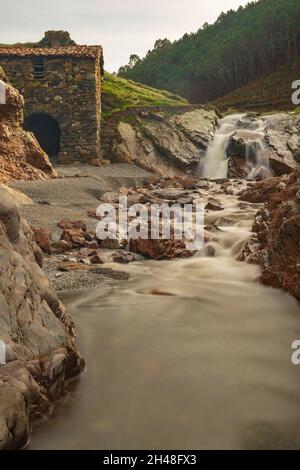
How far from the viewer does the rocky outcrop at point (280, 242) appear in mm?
6906

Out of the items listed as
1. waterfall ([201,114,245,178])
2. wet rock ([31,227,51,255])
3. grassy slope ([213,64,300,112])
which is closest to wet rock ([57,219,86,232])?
wet rock ([31,227,51,255])

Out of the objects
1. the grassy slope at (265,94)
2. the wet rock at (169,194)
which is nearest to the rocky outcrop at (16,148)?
the wet rock at (169,194)

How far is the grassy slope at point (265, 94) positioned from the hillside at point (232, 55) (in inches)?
117

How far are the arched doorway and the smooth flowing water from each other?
1016 inches

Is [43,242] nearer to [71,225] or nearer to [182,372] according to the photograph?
[71,225]

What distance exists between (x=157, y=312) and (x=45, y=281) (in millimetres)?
1988

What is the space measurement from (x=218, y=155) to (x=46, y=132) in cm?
1258

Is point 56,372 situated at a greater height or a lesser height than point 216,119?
lesser

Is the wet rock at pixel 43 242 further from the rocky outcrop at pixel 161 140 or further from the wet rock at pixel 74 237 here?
the rocky outcrop at pixel 161 140

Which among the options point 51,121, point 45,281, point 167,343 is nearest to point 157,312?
point 167,343

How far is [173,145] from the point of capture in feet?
92.6

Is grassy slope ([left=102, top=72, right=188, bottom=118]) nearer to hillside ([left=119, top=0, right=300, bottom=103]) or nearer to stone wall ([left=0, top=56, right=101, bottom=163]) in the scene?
stone wall ([left=0, top=56, right=101, bottom=163])
